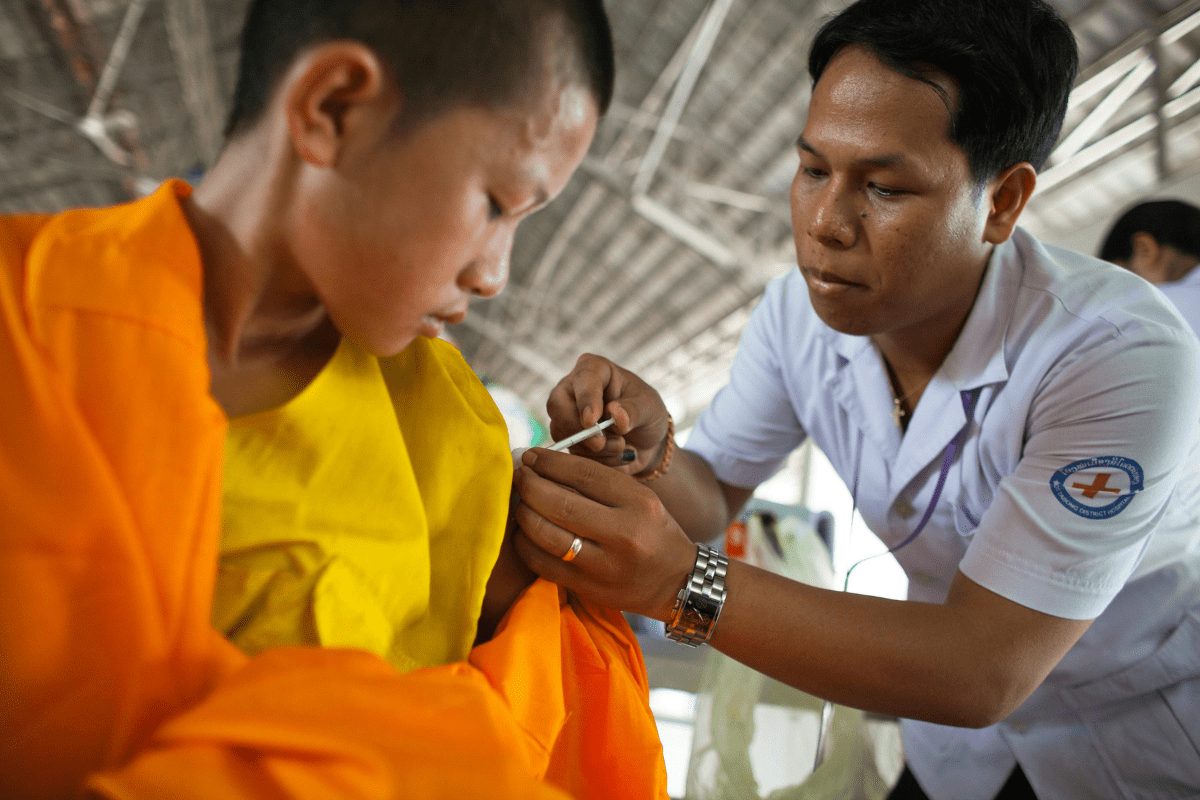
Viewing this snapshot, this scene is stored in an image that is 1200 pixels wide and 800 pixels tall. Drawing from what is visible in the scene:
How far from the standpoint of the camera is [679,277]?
26.2 ft

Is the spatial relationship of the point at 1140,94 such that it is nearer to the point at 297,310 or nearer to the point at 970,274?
the point at 970,274

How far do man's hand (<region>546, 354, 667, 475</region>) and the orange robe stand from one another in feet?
1.47

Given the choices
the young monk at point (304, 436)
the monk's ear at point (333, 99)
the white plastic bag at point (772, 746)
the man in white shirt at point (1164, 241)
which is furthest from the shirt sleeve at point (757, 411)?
the man in white shirt at point (1164, 241)

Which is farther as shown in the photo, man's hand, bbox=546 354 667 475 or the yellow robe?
man's hand, bbox=546 354 667 475

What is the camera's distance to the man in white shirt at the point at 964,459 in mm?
936

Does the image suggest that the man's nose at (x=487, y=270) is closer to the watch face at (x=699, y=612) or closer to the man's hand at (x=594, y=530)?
the man's hand at (x=594, y=530)

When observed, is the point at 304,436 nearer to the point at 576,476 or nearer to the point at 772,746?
the point at 576,476

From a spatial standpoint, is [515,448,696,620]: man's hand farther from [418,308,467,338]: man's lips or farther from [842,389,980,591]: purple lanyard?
[842,389,980,591]: purple lanyard

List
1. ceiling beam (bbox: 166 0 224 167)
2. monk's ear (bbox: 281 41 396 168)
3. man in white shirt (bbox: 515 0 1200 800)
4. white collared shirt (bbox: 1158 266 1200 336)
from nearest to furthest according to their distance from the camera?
monk's ear (bbox: 281 41 396 168), man in white shirt (bbox: 515 0 1200 800), white collared shirt (bbox: 1158 266 1200 336), ceiling beam (bbox: 166 0 224 167)

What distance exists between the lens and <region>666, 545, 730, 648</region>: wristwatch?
0.91m

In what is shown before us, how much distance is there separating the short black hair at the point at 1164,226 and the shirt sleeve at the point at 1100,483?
1.77 meters

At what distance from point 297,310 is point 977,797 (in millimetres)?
1331

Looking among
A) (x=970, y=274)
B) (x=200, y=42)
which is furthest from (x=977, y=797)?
(x=200, y=42)

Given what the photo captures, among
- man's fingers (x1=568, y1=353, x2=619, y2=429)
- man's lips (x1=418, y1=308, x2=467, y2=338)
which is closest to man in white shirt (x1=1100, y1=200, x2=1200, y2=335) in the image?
man's fingers (x1=568, y1=353, x2=619, y2=429)
